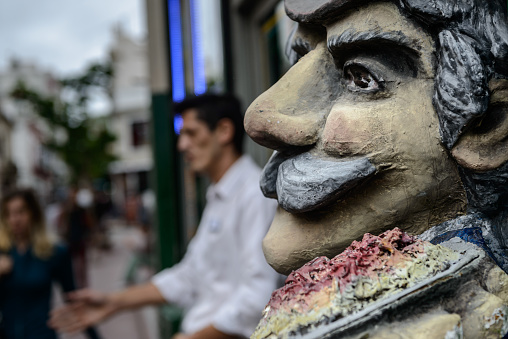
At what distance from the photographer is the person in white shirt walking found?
221 centimetres

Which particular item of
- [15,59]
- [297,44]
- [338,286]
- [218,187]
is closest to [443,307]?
[338,286]

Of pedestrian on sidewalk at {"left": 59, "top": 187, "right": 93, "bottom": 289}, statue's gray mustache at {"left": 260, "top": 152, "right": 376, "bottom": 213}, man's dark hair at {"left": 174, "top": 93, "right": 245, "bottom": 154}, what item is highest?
man's dark hair at {"left": 174, "top": 93, "right": 245, "bottom": 154}

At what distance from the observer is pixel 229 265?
2344 mm

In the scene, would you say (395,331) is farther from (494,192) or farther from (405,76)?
(405,76)

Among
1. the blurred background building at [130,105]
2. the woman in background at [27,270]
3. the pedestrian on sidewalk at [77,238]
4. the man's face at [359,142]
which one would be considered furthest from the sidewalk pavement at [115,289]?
the blurred background building at [130,105]

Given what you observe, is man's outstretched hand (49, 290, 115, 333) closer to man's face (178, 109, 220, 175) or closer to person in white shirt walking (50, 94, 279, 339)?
person in white shirt walking (50, 94, 279, 339)

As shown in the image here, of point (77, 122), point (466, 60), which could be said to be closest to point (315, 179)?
point (466, 60)

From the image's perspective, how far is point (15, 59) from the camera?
1272 inches

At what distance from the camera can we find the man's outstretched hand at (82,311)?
7.64ft

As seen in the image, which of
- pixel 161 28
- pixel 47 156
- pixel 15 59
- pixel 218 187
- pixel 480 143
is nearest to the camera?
pixel 480 143

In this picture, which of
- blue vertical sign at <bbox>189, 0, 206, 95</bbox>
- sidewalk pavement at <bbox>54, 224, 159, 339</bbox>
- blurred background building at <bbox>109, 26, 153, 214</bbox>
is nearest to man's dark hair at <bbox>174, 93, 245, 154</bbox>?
blue vertical sign at <bbox>189, 0, 206, 95</bbox>

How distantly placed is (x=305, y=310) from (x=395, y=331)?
5.2 inches

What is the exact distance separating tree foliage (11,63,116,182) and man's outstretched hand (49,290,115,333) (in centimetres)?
1130

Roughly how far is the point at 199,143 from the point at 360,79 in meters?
→ 1.58
